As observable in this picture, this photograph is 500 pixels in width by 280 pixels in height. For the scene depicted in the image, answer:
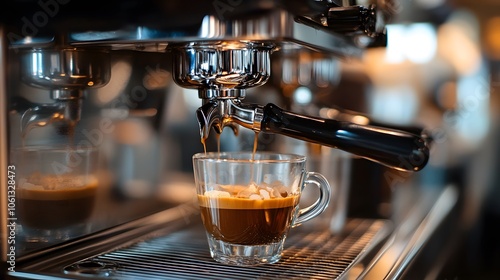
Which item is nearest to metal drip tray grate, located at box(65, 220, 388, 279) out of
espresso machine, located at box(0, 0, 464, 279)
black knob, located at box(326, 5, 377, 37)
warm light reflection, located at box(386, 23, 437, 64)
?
espresso machine, located at box(0, 0, 464, 279)

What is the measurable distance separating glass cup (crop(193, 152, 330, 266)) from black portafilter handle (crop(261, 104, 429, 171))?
6 centimetres

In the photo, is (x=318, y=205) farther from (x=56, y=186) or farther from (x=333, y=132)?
(x=56, y=186)

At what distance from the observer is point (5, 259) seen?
0.62m

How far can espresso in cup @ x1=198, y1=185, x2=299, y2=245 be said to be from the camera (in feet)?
2.12

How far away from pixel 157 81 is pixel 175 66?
9.7 inches

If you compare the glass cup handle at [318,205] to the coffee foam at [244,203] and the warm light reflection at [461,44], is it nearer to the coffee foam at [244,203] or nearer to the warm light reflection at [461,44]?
the coffee foam at [244,203]

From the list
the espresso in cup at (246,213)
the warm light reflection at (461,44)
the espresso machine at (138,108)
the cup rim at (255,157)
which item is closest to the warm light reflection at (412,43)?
the warm light reflection at (461,44)

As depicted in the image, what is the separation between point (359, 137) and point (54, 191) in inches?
12.6

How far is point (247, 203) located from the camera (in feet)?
2.11

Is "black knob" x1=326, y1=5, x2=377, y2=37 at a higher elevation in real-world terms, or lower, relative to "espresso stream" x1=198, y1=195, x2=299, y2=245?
higher

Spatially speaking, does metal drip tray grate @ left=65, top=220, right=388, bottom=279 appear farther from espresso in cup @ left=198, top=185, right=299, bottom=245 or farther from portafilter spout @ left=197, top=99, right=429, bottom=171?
portafilter spout @ left=197, top=99, right=429, bottom=171

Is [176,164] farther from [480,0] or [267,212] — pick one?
[480,0]

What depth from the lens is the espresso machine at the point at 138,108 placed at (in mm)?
573

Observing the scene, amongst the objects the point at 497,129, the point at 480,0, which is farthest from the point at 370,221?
the point at 480,0
